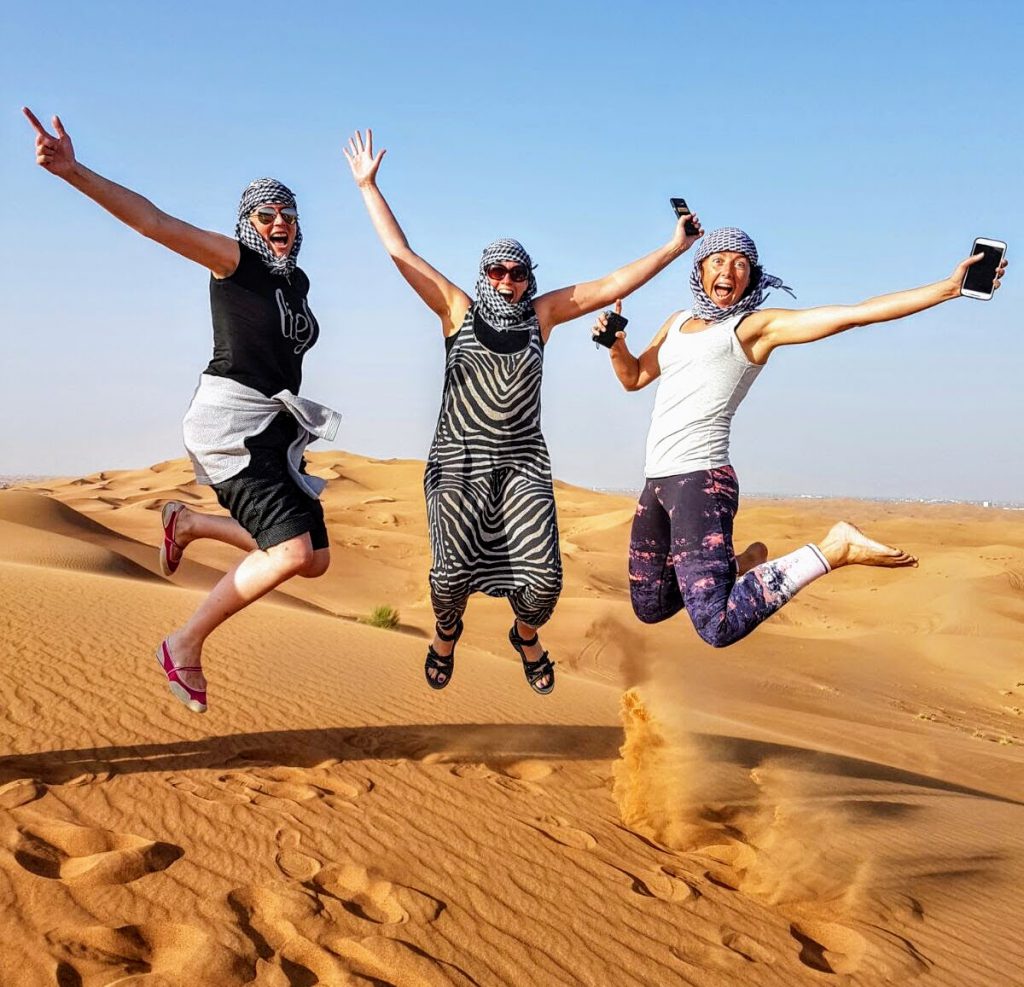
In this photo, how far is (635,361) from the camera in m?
5.58

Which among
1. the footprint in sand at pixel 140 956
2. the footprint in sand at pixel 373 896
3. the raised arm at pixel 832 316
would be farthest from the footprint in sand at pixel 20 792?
the raised arm at pixel 832 316

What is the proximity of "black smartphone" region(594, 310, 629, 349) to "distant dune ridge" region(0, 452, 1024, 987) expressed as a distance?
250cm

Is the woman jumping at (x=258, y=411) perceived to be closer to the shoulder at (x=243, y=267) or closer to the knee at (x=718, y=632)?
the shoulder at (x=243, y=267)

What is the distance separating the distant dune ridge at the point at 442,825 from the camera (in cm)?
342

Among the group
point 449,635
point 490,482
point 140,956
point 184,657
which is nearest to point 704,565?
point 490,482

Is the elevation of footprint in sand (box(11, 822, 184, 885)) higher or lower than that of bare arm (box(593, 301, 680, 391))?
lower

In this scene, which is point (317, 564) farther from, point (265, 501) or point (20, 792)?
point (20, 792)

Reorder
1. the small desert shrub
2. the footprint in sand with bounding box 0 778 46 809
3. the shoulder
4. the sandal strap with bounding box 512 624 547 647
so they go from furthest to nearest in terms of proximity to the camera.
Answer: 1. the small desert shrub
2. the sandal strap with bounding box 512 624 547 647
3. the shoulder
4. the footprint in sand with bounding box 0 778 46 809

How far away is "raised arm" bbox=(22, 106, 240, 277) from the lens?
4199mm

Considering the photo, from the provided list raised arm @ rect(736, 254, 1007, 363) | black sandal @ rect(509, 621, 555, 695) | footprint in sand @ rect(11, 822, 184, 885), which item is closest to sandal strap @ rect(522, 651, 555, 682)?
black sandal @ rect(509, 621, 555, 695)

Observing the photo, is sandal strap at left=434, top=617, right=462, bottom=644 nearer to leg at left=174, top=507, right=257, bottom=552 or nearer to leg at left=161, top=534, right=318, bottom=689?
leg at left=161, top=534, right=318, bottom=689

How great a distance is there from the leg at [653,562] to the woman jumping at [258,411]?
5.53 feet

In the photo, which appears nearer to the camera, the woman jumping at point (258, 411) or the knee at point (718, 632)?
the knee at point (718, 632)

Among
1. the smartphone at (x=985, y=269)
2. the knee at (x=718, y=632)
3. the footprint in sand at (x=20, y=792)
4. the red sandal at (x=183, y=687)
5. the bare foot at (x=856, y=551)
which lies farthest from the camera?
the red sandal at (x=183, y=687)
